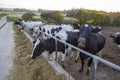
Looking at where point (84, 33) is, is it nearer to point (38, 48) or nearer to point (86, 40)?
point (86, 40)

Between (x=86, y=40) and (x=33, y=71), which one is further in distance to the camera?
(x=86, y=40)

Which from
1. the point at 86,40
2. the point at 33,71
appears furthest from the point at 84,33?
the point at 33,71

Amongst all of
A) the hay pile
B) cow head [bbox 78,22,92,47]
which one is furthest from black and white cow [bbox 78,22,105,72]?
the hay pile

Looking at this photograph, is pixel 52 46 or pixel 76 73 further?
pixel 52 46

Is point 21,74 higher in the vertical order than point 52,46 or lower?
lower

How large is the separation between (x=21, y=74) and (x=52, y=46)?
1.41 meters

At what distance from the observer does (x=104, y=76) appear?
7598 mm

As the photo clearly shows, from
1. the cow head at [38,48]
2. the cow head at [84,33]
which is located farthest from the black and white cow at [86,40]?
the cow head at [38,48]

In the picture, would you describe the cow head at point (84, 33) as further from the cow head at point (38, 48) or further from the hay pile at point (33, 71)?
the cow head at point (38, 48)

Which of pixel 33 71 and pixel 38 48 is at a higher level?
pixel 38 48

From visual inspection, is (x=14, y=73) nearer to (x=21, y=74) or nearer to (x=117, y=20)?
(x=21, y=74)

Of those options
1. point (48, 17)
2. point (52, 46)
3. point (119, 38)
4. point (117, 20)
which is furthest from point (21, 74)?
point (48, 17)

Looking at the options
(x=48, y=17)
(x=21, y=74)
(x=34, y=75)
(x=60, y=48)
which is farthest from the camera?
(x=48, y=17)

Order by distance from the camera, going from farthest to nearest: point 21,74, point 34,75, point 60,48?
point 60,48 → point 21,74 → point 34,75
